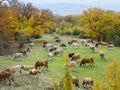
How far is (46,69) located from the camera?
1217 inches

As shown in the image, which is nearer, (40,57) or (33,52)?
(40,57)

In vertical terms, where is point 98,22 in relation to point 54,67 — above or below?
above

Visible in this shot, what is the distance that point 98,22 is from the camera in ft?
206

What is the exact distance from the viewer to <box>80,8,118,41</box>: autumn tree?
206 ft

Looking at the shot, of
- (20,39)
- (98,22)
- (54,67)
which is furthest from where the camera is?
(98,22)

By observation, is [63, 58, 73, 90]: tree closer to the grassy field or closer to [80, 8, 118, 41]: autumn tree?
the grassy field

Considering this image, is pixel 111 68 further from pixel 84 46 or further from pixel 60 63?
pixel 84 46

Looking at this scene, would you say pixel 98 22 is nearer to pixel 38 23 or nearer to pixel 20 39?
pixel 38 23

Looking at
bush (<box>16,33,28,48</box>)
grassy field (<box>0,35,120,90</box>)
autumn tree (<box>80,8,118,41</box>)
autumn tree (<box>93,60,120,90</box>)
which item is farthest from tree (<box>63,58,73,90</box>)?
autumn tree (<box>80,8,118,41</box>)

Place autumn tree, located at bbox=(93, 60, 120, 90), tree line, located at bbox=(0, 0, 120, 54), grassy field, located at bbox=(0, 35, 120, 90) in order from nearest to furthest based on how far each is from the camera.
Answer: autumn tree, located at bbox=(93, 60, 120, 90)
grassy field, located at bbox=(0, 35, 120, 90)
tree line, located at bbox=(0, 0, 120, 54)

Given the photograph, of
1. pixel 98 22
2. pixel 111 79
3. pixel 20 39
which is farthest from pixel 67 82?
pixel 98 22

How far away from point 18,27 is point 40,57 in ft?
50.7

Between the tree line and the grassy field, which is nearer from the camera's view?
the grassy field

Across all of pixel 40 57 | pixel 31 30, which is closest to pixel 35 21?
pixel 31 30
